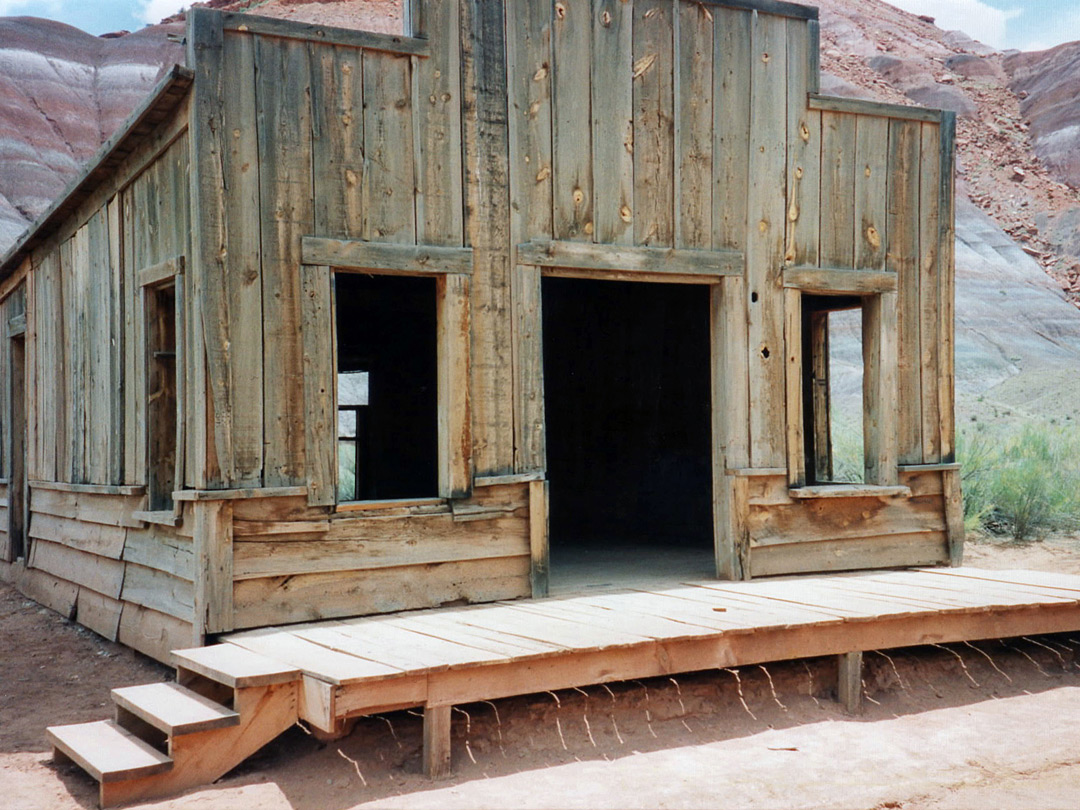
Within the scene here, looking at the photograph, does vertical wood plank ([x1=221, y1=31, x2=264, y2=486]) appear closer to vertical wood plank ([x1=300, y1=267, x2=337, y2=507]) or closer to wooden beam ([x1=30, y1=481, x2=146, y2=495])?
vertical wood plank ([x1=300, y1=267, x2=337, y2=507])

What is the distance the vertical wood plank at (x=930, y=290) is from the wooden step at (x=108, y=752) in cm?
535

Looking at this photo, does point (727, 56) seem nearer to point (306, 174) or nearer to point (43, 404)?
point (306, 174)

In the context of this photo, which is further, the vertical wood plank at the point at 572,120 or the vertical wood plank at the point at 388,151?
the vertical wood plank at the point at 572,120

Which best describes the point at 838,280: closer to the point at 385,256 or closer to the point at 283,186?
the point at 385,256

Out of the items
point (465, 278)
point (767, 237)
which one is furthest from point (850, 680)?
point (465, 278)

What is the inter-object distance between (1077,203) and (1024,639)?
32807 mm

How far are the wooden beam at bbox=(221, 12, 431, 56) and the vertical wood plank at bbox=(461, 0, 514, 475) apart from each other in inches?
13.3

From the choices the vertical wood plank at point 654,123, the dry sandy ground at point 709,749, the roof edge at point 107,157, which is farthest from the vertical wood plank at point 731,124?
the roof edge at point 107,157

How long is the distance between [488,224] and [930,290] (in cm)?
334

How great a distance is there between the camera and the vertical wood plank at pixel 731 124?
6855 millimetres

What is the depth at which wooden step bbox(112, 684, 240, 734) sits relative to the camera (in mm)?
4297

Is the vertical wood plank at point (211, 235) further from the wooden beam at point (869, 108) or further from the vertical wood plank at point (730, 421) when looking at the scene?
the wooden beam at point (869, 108)

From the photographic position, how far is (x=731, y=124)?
22.7ft

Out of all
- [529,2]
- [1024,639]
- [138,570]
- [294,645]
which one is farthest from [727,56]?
[138,570]
